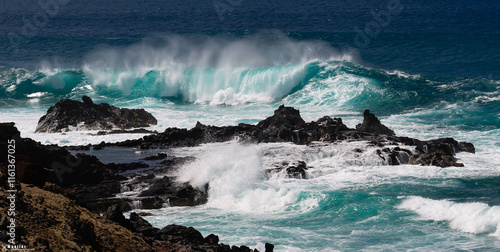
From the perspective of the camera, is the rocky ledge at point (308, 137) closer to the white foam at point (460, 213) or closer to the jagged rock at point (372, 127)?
the jagged rock at point (372, 127)

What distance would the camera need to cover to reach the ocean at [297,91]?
62.3ft

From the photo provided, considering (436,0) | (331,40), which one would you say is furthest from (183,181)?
(436,0)

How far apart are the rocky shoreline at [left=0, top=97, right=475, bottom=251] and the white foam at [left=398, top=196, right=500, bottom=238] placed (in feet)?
18.0

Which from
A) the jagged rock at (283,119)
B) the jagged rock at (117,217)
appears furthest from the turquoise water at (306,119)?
the jagged rock at (117,217)

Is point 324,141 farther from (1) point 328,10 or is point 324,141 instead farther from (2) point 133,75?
(1) point 328,10

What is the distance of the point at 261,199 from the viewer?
69.9 ft

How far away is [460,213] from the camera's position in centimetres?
1877

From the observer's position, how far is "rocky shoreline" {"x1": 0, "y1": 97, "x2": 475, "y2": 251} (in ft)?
45.6

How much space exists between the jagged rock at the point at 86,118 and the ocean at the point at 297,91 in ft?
3.56

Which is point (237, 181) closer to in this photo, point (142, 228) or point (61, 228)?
point (142, 228)

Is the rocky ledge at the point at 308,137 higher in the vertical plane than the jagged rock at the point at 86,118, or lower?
lower

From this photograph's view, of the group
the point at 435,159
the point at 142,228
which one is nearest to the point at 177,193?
the point at 142,228

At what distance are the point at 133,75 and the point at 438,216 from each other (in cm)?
4578

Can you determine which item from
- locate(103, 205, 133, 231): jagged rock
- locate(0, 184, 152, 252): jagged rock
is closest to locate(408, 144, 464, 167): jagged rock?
locate(103, 205, 133, 231): jagged rock
